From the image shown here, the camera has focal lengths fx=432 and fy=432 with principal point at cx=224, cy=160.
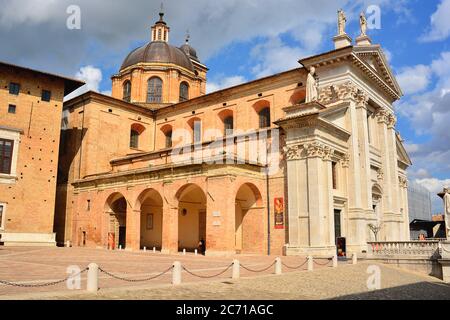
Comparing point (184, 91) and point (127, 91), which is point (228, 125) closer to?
point (184, 91)

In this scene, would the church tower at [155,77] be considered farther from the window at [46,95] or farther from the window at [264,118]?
the window at [264,118]

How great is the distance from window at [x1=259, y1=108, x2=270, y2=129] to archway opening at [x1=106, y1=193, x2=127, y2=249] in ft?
36.2

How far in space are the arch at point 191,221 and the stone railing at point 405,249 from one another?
12.1 metres

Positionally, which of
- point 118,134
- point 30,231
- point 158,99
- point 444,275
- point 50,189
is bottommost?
point 444,275

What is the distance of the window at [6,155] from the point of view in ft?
91.4

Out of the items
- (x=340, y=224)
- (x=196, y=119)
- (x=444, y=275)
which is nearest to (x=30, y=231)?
(x=196, y=119)

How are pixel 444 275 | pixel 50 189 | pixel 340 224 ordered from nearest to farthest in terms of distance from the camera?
pixel 444 275
pixel 340 224
pixel 50 189

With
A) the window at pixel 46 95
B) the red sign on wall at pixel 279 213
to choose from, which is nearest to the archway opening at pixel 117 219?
the window at pixel 46 95

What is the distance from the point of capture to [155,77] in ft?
131

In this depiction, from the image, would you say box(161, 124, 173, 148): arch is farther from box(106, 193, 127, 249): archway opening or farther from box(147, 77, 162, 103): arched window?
box(106, 193, 127, 249): archway opening

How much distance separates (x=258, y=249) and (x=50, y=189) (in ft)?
48.6
